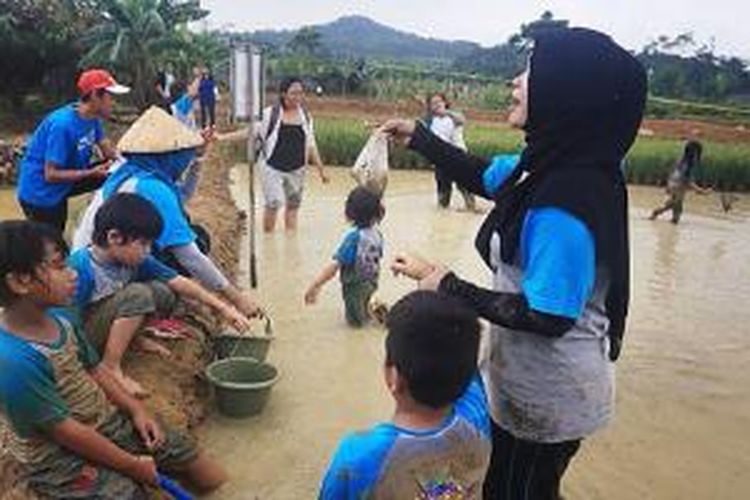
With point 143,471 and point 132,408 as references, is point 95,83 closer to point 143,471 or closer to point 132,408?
point 132,408

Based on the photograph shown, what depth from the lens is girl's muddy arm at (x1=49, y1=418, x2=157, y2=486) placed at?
277 cm

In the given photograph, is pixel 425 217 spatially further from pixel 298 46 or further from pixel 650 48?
pixel 650 48

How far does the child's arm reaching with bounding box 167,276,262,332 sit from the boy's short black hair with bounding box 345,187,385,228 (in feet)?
6.52

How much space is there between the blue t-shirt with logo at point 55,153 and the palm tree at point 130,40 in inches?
659

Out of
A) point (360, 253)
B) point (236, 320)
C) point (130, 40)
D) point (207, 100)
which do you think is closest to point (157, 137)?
point (236, 320)

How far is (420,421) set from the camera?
81.4 inches

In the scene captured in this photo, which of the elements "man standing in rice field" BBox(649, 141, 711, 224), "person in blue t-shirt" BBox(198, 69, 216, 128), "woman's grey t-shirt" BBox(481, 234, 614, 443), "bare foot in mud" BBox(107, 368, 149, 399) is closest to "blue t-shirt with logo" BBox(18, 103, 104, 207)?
"bare foot in mud" BBox(107, 368, 149, 399)

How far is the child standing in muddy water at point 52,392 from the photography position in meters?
2.67

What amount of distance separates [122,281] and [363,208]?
7.85 feet

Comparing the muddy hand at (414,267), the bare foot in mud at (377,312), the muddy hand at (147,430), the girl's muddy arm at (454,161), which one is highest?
the girl's muddy arm at (454,161)

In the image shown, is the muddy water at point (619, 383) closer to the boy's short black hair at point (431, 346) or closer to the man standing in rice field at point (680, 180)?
the man standing in rice field at point (680, 180)

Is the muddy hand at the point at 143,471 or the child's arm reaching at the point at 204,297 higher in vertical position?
the child's arm reaching at the point at 204,297

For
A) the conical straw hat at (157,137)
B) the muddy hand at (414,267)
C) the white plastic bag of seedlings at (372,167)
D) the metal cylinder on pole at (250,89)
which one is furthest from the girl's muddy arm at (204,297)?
the white plastic bag of seedlings at (372,167)

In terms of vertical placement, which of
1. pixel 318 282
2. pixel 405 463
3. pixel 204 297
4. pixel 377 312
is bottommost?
pixel 377 312
